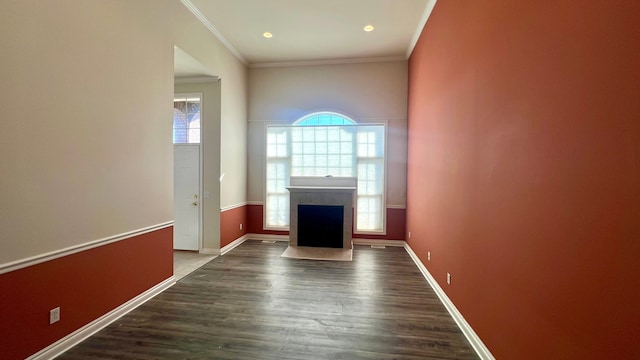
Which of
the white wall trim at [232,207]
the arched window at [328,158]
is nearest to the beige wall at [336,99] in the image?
the arched window at [328,158]

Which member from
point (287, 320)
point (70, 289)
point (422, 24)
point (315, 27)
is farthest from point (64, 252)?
point (422, 24)

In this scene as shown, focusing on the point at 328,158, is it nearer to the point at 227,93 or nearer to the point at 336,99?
the point at 336,99

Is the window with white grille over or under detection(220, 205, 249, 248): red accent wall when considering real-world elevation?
over

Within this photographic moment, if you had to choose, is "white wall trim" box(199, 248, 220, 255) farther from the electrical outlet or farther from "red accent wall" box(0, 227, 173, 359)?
→ the electrical outlet

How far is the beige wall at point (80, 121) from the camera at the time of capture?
1794 millimetres

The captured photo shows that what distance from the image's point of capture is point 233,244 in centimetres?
515

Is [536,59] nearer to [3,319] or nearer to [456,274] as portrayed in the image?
[456,274]

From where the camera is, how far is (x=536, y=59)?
152 cm

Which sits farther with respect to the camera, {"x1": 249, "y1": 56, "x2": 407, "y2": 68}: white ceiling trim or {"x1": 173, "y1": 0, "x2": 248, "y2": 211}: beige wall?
{"x1": 249, "y1": 56, "x2": 407, "y2": 68}: white ceiling trim

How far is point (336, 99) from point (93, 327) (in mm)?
4874

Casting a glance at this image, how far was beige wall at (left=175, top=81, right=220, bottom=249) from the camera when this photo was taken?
15.2ft

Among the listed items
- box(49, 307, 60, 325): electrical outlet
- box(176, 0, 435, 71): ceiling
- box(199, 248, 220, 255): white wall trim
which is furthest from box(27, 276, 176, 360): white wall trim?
box(176, 0, 435, 71): ceiling

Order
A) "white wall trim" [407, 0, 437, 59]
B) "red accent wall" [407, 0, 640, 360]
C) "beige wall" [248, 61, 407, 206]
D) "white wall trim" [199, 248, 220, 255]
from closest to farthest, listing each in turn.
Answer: "red accent wall" [407, 0, 640, 360], "white wall trim" [407, 0, 437, 59], "white wall trim" [199, 248, 220, 255], "beige wall" [248, 61, 407, 206]

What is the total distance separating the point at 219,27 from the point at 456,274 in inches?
184
